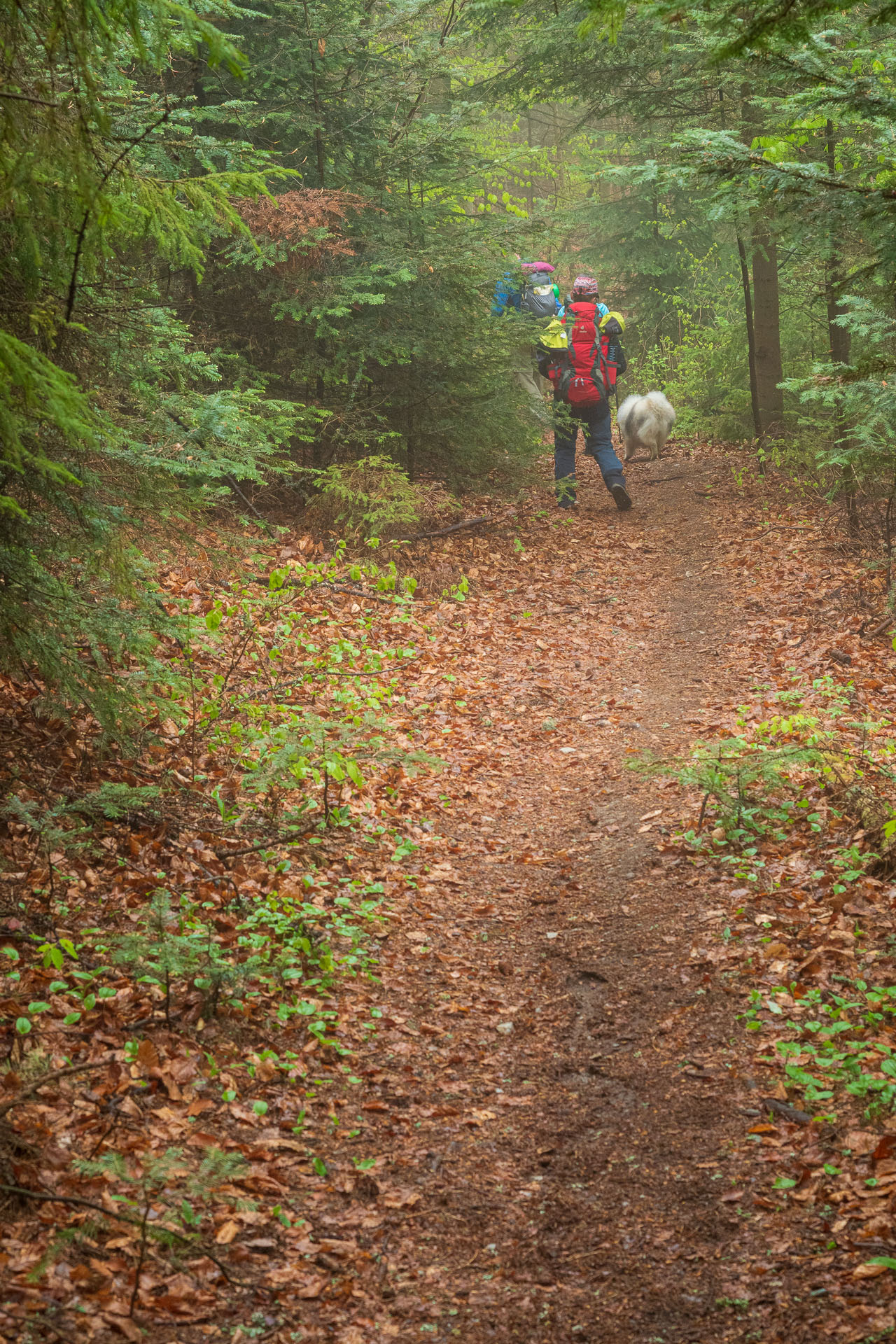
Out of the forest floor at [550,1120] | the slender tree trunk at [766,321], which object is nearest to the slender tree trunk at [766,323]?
the slender tree trunk at [766,321]

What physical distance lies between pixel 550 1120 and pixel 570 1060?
0.40m

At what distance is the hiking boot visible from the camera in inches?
550

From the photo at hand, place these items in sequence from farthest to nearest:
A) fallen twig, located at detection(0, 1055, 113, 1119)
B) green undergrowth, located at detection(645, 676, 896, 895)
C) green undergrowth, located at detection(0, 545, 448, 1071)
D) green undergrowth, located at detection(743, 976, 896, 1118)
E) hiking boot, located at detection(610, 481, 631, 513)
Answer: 1. hiking boot, located at detection(610, 481, 631, 513)
2. green undergrowth, located at detection(645, 676, 896, 895)
3. green undergrowth, located at detection(0, 545, 448, 1071)
4. green undergrowth, located at detection(743, 976, 896, 1118)
5. fallen twig, located at detection(0, 1055, 113, 1119)

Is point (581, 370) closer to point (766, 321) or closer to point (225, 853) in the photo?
point (766, 321)

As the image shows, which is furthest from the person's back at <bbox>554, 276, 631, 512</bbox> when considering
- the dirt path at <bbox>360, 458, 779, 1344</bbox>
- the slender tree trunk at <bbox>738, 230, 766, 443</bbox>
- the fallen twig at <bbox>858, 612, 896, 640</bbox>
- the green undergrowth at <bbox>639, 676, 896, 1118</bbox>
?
the green undergrowth at <bbox>639, 676, 896, 1118</bbox>

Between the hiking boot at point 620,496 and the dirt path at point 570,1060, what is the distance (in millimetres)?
5836

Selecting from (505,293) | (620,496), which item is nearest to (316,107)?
(505,293)

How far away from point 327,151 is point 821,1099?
10105 mm

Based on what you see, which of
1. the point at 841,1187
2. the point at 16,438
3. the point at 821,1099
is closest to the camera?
the point at 16,438

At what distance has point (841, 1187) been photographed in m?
3.30

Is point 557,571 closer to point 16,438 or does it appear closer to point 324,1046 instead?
point 324,1046

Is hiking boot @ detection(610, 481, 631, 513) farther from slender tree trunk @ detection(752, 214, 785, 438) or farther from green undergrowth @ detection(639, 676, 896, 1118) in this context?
green undergrowth @ detection(639, 676, 896, 1118)

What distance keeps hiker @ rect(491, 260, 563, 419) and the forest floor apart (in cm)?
613

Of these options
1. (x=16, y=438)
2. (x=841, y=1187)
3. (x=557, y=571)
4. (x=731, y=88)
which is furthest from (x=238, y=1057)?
(x=731, y=88)
